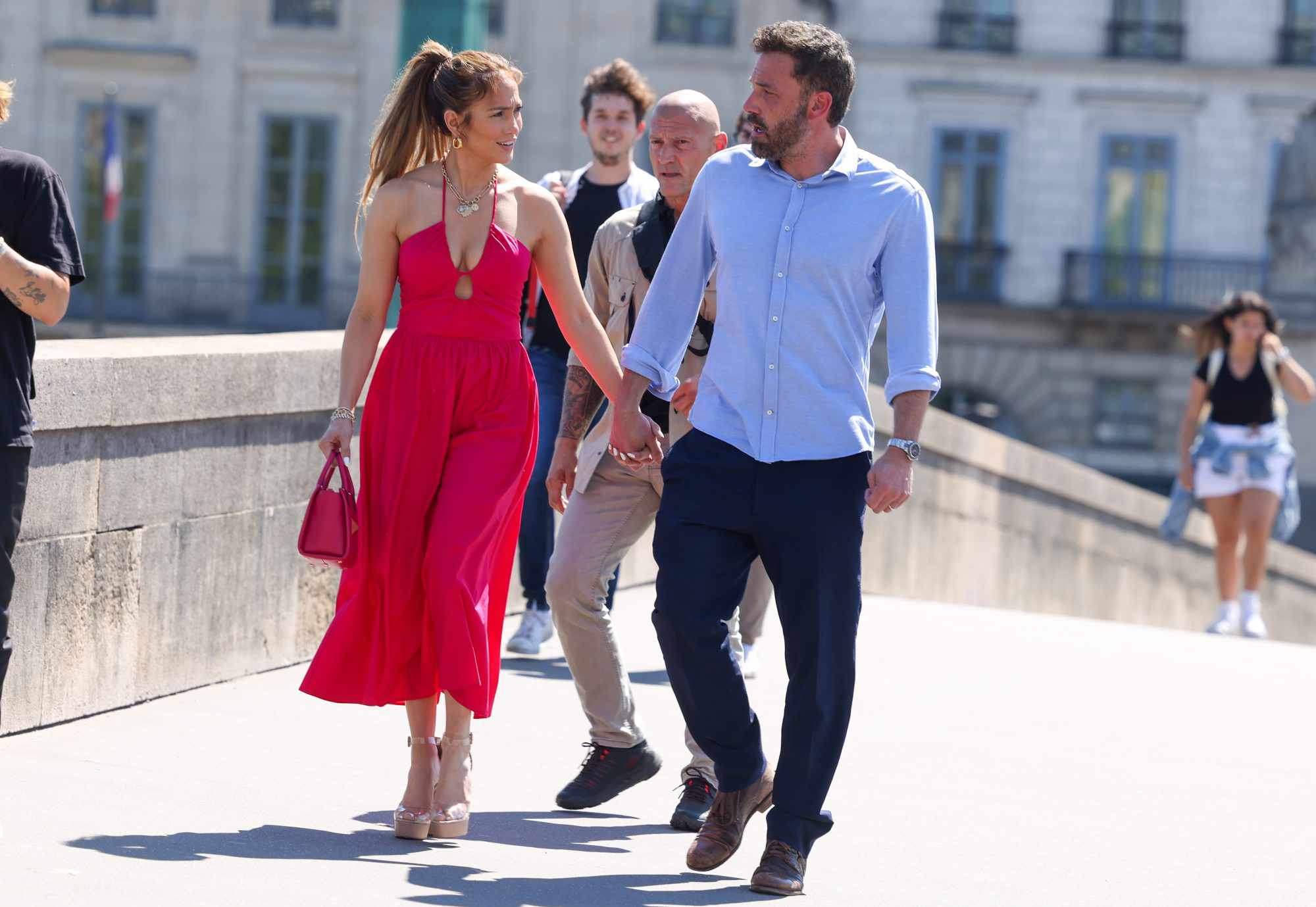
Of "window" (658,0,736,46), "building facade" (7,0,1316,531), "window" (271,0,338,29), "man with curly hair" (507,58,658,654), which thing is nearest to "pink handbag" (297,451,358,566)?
"man with curly hair" (507,58,658,654)

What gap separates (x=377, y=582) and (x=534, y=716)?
5.92 feet

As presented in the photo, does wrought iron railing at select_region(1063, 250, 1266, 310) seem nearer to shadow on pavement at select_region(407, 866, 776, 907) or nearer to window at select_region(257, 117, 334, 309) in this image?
window at select_region(257, 117, 334, 309)

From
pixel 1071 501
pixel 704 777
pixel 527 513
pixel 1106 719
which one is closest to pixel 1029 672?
pixel 1106 719

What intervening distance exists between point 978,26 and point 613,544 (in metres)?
31.0

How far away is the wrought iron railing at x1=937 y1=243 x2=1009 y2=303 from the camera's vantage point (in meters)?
34.4

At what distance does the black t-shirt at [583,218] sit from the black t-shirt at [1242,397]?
229 inches

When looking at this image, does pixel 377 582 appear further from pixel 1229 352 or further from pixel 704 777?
pixel 1229 352

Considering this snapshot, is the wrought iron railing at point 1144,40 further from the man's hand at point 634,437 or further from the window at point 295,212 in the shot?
the man's hand at point 634,437

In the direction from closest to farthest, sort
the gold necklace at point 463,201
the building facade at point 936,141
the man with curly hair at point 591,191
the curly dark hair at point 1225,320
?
the gold necklace at point 463,201, the man with curly hair at point 591,191, the curly dark hair at point 1225,320, the building facade at point 936,141

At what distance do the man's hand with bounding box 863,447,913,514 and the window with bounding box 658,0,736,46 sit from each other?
32105 mm

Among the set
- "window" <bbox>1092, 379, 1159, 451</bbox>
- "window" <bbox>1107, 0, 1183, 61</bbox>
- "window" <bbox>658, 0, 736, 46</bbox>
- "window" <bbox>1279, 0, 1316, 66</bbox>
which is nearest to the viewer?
"window" <bbox>1092, 379, 1159, 451</bbox>

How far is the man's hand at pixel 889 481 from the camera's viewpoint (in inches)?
164

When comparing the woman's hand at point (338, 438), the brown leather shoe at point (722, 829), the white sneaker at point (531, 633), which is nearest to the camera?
the brown leather shoe at point (722, 829)

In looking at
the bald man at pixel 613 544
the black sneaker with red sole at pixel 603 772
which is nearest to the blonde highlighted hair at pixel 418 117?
the bald man at pixel 613 544
